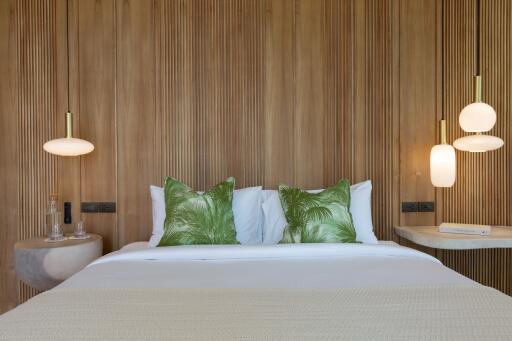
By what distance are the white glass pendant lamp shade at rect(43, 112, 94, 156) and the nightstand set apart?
644 mm

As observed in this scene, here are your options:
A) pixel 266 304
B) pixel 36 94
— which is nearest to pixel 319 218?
pixel 266 304

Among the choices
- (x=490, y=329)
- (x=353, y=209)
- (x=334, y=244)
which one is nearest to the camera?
(x=490, y=329)

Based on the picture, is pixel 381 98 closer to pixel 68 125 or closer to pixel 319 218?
pixel 319 218

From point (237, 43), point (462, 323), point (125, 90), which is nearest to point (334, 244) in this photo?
point (462, 323)

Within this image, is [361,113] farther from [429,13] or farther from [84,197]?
[84,197]

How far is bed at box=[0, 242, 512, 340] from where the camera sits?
96 cm

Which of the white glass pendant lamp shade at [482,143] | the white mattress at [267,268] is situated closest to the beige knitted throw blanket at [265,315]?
the white mattress at [267,268]

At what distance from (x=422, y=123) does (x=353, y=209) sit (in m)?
1.02

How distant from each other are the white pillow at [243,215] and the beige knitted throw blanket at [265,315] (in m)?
1.00

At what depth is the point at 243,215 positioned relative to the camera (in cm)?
232

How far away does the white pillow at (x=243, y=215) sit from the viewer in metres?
2.29

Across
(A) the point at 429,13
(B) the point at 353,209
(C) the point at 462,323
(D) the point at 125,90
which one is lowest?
(C) the point at 462,323

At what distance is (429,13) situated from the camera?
2732mm

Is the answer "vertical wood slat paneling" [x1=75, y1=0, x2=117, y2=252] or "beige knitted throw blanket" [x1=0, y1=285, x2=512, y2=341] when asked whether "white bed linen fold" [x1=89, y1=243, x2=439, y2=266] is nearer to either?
"beige knitted throw blanket" [x1=0, y1=285, x2=512, y2=341]
